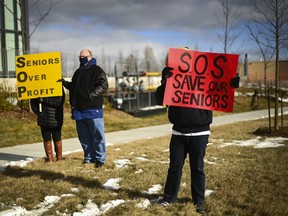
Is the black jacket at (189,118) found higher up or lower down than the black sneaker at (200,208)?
higher up

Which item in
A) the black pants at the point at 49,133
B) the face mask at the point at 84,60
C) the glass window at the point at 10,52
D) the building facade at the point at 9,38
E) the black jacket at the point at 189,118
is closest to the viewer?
the black jacket at the point at 189,118

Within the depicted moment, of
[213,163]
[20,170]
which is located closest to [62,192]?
[20,170]

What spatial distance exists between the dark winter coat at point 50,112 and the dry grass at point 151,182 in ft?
2.42

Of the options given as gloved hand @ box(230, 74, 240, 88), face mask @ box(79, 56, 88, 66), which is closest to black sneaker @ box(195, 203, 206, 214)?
gloved hand @ box(230, 74, 240, 88)

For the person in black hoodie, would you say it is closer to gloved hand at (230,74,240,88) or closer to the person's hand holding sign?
the person's hand holding sign

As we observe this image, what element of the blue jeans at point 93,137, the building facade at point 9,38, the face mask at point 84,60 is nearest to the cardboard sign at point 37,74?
the face mask at point 84,60

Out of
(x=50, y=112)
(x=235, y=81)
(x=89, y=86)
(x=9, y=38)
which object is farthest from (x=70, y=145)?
(x=9, y=38)

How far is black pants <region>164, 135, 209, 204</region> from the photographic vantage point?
446 centimetres

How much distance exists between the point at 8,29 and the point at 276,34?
13.9 m

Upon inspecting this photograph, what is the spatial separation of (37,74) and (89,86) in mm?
1351

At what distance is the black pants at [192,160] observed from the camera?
14.6 feet

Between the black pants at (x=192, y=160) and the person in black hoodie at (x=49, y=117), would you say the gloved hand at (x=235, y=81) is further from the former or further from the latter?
the person in black hoodie at (x=49, y=117)

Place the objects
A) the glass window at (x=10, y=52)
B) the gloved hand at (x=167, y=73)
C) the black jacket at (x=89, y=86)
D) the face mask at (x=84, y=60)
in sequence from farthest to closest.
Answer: the glass window at (x=10, y=52), the face mask at (x=84, y=60), the black jacket at (x=89, y=86), the gloved hand at (x=167, y=73)

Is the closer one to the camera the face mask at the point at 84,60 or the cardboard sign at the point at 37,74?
the face mask at the point at 84,60
